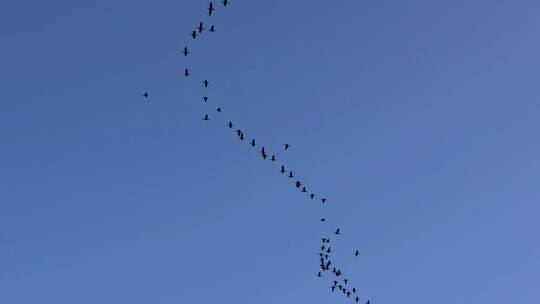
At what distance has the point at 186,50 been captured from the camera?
60844 mm

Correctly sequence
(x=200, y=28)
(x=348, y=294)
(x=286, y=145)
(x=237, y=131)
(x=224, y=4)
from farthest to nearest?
(x=348, y=294) → (x=286, y=145) → (x=237, y=131) → (x=200, y=28) → (x=224, y=4)

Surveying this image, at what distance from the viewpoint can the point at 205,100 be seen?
6075cm

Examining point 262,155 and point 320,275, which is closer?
point 262,155

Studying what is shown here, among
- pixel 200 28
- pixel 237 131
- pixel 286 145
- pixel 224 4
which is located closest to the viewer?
pixel 224 4

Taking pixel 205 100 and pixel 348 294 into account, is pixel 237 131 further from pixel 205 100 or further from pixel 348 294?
pixel 348 294

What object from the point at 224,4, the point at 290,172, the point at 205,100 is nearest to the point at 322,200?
the point at 290,172

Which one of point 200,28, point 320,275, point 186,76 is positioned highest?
point 200,28

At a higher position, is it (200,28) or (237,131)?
(200,28)

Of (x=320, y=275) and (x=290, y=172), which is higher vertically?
(x=290, y=172)

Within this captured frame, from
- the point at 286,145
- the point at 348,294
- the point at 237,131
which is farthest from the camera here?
the point at 348,294

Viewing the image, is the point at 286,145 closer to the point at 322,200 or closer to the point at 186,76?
the point at 322,200

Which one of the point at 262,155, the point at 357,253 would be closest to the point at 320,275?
the point at 357,253

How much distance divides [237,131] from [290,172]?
27.5 feet

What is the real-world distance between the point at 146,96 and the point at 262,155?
36.9 feet
